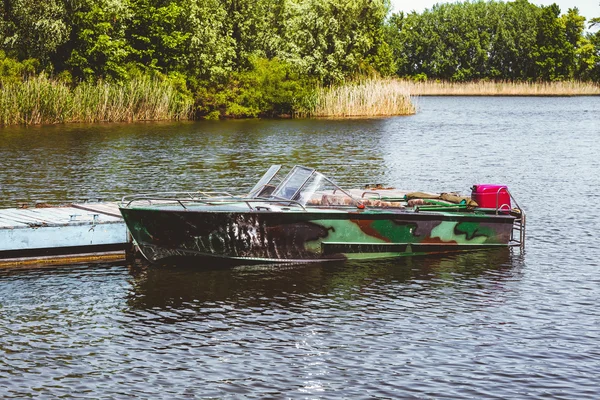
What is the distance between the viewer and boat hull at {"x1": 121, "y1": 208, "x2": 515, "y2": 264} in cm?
1652

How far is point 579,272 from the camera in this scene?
55.5ft

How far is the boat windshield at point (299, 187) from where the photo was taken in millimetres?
17219

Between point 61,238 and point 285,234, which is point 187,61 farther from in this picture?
point 285,234

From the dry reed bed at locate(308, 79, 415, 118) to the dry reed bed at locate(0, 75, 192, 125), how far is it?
34.8 feet

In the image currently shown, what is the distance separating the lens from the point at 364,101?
65250 mm

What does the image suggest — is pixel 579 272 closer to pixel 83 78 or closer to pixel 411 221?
pixel 411 221

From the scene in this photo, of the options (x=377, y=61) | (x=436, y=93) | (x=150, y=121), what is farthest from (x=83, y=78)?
(x=436, y=93)

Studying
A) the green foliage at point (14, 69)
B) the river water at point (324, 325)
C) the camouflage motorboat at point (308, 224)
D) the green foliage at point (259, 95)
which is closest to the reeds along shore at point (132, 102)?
the green foliage at point (14, 69)

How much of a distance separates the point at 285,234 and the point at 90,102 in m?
41.8

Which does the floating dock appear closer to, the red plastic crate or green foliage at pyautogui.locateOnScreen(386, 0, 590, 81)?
the red plastic crate

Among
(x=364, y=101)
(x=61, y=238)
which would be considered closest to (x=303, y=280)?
(x=61, y=238)

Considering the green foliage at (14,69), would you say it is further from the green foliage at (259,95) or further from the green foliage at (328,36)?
the green foliage at (328,36)

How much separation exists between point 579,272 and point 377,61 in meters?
72.3

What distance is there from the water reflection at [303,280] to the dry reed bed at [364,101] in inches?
1883
